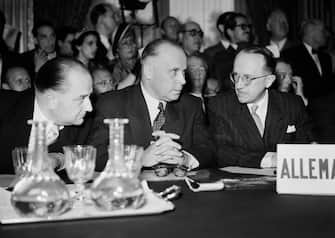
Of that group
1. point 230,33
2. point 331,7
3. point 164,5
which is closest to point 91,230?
point 230,33

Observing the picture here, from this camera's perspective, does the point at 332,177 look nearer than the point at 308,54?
Yes

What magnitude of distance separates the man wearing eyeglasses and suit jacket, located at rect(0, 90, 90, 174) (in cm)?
240

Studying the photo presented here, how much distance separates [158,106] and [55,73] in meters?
0.63

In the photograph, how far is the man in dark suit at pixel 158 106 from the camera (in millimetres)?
2930

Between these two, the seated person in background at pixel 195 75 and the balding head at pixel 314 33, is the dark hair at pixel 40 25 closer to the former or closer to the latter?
the seated person in background at pixel 195 75

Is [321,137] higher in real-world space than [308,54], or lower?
lower

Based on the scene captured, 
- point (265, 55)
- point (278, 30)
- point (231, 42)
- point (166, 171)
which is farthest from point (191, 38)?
point (166, 171)

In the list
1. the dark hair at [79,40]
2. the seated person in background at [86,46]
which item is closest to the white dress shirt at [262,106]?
the seated person in background at [86,46]

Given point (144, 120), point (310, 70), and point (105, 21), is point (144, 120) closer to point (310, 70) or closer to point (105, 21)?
point (310, 70)

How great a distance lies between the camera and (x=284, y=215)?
155cm

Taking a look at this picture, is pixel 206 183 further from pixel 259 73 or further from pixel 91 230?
pixel 259 73

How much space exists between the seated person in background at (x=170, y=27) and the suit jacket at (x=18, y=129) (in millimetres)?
2947

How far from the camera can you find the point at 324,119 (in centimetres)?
377

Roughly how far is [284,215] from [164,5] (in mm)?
4841
